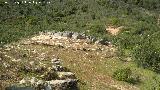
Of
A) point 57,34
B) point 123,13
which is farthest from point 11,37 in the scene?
point 123,13

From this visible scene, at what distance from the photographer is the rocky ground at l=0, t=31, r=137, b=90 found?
12.8 m

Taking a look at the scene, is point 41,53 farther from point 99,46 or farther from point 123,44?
point 123,44

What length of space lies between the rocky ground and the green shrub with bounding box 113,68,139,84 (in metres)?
0.39

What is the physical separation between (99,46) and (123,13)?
23586 millimetres

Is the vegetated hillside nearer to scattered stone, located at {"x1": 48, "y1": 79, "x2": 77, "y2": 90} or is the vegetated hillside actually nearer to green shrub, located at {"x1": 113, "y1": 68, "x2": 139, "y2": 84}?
green shrub, located at {"x1": 113, "y1": 68, "x2": 139, "y2": 84}

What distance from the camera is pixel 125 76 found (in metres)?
16.2

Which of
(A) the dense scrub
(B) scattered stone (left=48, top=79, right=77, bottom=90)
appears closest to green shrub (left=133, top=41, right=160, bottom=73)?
(A) the dense scrub

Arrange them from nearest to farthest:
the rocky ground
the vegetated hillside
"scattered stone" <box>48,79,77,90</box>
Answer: "scattered stone" <box>48,79,77,90</box>
the rocky ground
the vegetated hillside

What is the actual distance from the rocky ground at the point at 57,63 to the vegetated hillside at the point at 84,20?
5.48 ft

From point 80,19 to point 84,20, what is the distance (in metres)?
0.40

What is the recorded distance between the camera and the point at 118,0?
4994 centimetres

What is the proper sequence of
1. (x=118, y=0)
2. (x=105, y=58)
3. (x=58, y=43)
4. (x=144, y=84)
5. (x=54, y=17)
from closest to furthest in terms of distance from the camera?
(x=144, y=84), (x=105, y=58), (x=58, y=43), (x=54, y=17), (x=118, y=0)

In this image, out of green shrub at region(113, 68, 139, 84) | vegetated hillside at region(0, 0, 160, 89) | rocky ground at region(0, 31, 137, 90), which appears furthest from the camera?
vegetated hillside at region(0, 0, 160, 89)

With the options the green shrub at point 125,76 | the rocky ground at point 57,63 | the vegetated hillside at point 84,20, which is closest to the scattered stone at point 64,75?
the rocky ground at point 57,63
